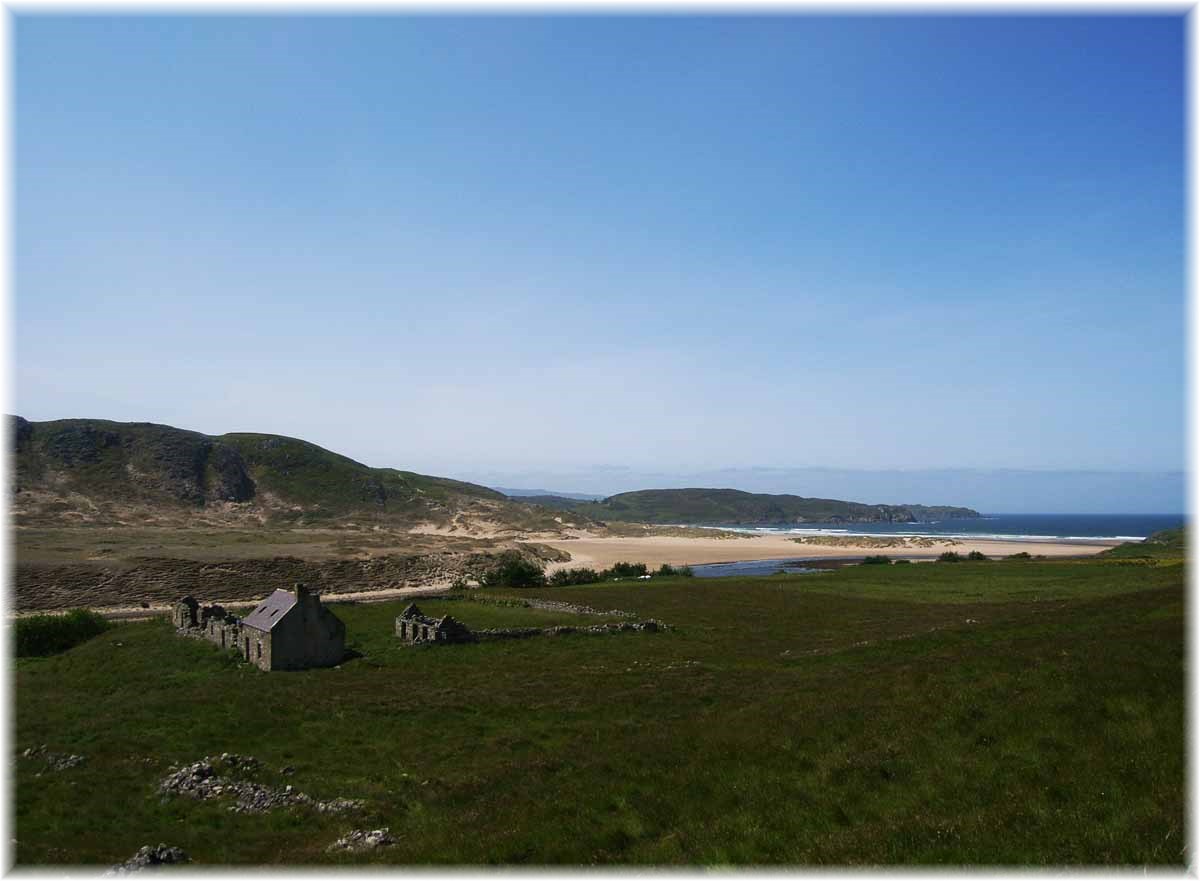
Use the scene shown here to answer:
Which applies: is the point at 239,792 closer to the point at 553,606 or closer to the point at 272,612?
the point at 272,612

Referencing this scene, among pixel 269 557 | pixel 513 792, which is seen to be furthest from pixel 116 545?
pixel 513 792

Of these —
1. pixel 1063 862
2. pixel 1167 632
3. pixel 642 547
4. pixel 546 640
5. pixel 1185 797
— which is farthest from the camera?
pixel 642 547

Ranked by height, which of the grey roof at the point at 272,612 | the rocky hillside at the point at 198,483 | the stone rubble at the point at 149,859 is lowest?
the stone rubble at the point at 149,859

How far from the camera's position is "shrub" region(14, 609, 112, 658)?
3956 cm

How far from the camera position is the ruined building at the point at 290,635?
34438mm

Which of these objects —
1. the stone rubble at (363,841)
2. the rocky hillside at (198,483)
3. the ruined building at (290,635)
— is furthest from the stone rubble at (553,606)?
the rocky hillside at (198,483)

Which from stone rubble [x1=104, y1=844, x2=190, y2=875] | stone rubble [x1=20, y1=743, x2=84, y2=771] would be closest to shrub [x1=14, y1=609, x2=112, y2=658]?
stone rubble [x1=20, y1=743, x2=84, y2=771]

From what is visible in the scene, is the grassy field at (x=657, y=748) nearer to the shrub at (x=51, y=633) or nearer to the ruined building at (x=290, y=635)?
the ruined building at (x=290, y=635)

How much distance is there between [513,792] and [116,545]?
94148 millimetres

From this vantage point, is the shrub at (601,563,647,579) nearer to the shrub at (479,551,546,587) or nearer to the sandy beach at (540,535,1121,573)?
the sandy beach at (540,535,1121,573)

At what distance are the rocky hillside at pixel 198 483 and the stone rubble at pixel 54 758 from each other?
383 feet

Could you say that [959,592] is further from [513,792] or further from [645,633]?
[513,792]

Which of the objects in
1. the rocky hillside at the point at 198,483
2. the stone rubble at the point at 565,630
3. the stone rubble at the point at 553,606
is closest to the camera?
the stone rubble at the point at 565,630

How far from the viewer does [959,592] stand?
67000 mm
